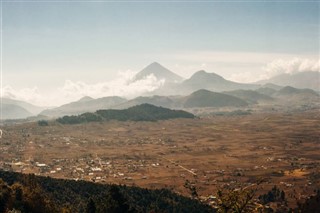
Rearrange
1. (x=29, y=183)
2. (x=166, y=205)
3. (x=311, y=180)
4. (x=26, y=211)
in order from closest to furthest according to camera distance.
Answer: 1. (x=26, y=211)
2. (x=29, y=183)
3. (x=166, y=205)
4. (x=311, y=180)

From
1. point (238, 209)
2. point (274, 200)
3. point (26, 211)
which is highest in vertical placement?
point (238, 209)

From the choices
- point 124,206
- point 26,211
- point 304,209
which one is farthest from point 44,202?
point 304,209

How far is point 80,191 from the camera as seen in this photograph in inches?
5797

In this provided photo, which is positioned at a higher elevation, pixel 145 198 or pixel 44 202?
pixel 44 202

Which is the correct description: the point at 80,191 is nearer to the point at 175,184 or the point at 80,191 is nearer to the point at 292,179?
the point at 175,184

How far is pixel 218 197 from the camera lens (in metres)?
41.7

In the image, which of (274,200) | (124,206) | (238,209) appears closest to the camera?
(238,209)

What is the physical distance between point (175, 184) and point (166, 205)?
51957 millimetres

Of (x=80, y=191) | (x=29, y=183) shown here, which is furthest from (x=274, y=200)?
(x=29, y=183)

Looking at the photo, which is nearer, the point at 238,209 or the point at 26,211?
the point at 238,209

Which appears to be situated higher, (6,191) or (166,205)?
(6,191)

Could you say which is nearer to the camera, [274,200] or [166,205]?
[166,205]

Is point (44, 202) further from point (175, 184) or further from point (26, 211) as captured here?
point (175, 184)

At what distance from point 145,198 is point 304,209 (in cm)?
5755
